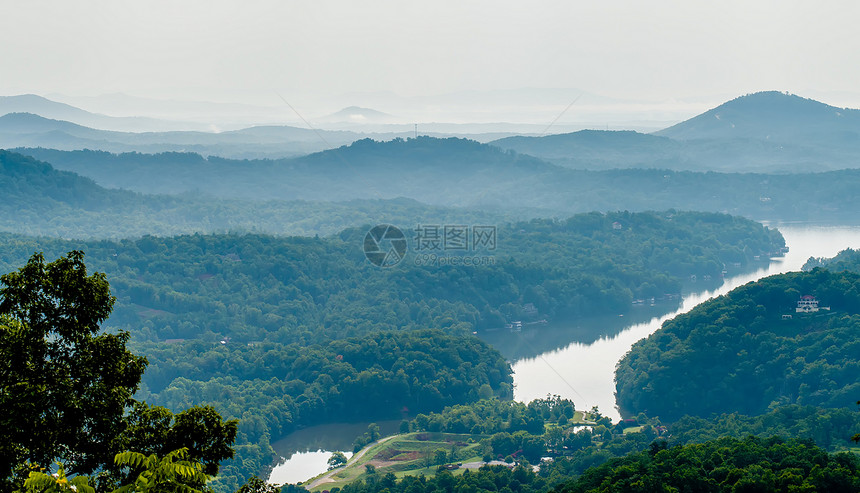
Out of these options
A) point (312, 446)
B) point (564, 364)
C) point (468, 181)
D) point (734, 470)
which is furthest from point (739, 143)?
point (734, 470)

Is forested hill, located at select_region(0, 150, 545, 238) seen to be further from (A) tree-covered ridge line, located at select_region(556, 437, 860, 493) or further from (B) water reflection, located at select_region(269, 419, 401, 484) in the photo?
(A) tree-covered ridge line, located at select_region(556, 437, 860, 493)

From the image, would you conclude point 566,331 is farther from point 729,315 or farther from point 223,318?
point 223,318

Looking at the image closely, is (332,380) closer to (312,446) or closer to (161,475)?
(312,446)

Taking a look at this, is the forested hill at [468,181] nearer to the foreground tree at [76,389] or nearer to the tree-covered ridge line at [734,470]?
the tree-covered ridge line at [734,470]

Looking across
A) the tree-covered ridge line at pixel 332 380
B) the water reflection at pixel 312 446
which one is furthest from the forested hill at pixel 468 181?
the water reflection at pixel 312 446

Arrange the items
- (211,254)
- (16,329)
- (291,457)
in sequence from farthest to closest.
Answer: (211,254) < (291,457) < (16,329)

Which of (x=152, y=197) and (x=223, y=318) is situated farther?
(x=152, y=197)

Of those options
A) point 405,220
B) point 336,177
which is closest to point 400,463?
point 405,220
